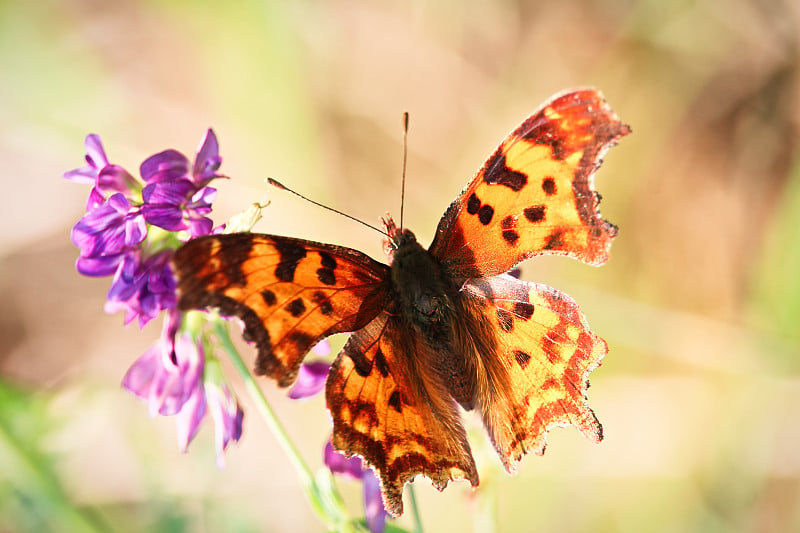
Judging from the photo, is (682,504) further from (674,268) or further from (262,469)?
(262,469)

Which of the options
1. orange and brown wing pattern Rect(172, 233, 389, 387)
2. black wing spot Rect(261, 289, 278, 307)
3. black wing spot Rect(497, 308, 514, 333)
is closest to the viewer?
orange and brown wing pattern Rect(172, 233, 389, 387)

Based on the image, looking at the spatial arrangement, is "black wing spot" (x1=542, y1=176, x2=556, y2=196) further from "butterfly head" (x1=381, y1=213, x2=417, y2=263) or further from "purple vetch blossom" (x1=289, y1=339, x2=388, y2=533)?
"purple vetch blossom" (x1=289, y1=339, x2=388, y2=533)

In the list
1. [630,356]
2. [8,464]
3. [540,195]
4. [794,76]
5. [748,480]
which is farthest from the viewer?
[794,76]

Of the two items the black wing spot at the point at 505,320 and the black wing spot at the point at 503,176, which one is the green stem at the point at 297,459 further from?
the black wing spot at the point at 503,176

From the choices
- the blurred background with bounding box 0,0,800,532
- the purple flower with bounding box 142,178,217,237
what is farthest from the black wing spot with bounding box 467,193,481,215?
the blurred background with bounding box 0,0,800,532

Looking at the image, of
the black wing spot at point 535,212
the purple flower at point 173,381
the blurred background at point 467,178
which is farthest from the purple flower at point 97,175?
the blurred background at point 467,178

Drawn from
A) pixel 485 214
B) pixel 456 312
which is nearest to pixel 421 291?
pixel 456 312

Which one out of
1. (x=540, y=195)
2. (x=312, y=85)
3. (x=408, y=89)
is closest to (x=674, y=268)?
(x=408, y=89)

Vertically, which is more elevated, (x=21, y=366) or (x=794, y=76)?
(x=794, y=76)
